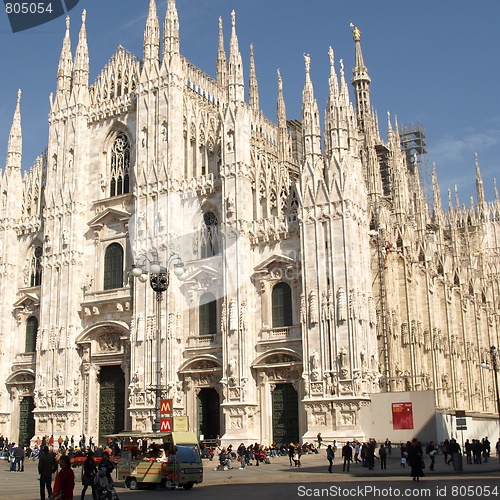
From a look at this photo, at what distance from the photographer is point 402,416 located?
1234 inches

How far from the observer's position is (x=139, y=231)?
4053 centimetres

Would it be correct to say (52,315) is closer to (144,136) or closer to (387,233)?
(144,136)

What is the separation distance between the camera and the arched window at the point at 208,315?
3806 centimetres

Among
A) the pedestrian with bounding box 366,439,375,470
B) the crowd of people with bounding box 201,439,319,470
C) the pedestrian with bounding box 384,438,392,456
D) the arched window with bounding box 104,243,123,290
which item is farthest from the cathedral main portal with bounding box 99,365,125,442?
the pedestrian with bounding box 366,439,375,470

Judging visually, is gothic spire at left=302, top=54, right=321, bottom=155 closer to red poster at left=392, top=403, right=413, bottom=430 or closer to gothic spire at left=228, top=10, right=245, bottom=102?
gothic spire at left=228, top=10, right=245, bottom=102

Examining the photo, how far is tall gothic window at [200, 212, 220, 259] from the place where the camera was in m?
38.7

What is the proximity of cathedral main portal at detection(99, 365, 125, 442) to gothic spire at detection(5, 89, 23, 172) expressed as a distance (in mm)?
16087

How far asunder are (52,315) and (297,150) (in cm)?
2408

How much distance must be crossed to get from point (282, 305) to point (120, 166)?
1502 centimetres

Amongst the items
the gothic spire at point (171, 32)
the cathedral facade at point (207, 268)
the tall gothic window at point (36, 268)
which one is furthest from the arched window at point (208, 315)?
the gothic spire at point (171, 32)

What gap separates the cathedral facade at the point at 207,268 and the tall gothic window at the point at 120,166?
121 mm

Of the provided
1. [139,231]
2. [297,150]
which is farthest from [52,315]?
[297,150]

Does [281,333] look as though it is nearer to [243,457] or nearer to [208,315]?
[208,315]

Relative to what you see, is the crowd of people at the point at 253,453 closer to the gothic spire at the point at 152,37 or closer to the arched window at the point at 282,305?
the arched window at the point at 282,305
